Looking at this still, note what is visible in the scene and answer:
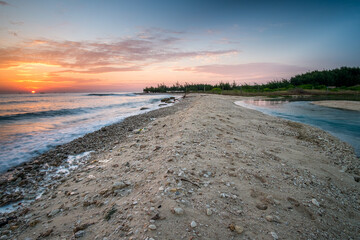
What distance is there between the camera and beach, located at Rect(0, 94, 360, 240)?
1.97 metres

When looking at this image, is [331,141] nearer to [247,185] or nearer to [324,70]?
[247,185]

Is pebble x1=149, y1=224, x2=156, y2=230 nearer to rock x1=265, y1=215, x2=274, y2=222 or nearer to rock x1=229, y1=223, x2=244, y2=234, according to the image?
rock x1=229, y1=223, x2=244, y2=234

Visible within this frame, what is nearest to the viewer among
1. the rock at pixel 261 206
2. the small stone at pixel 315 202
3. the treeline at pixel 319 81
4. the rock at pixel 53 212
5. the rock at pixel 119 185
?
the rock at pixel 261 206

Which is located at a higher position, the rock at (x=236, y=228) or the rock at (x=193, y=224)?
the rock at (x=193, y=224)

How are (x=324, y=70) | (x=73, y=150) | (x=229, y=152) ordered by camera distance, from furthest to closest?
(x=324, y=70) < (x=73, y=150) < (x=229, y=152)

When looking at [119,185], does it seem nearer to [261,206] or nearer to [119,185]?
[119,185]

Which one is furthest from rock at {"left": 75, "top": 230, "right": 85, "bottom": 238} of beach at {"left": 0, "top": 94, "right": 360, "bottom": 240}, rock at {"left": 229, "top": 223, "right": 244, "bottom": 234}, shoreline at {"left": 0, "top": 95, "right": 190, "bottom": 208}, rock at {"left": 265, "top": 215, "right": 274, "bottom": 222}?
rock at {"left": 265, "top": 215, "right": 274, "bottom": 222}

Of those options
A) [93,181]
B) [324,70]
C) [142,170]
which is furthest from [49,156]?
[324,70]

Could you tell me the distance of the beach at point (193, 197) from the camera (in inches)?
77.4

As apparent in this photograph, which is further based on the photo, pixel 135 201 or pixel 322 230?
pixel 135 201

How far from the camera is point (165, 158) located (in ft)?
11.9

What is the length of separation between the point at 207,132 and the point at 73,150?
4.89 m

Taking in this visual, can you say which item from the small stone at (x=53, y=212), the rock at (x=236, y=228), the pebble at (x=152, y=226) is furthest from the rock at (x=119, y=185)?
the rock at (x=236, y=228)

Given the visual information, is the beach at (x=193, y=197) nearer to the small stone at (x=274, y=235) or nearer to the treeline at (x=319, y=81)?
the small stone at (x=274, y=235)
